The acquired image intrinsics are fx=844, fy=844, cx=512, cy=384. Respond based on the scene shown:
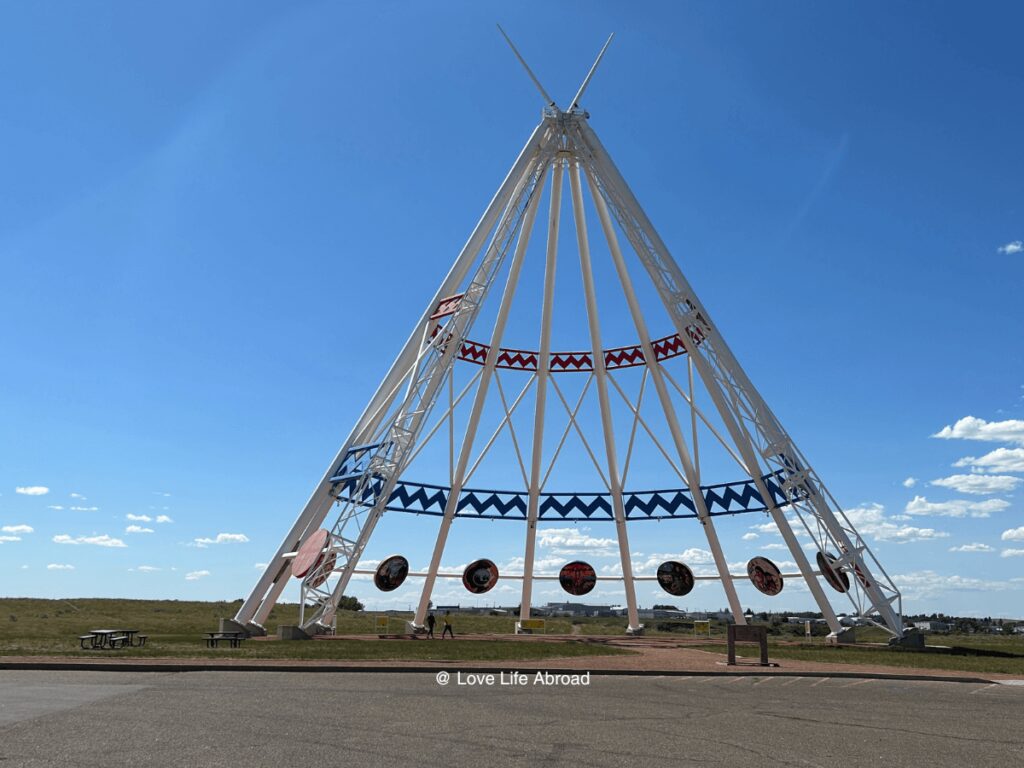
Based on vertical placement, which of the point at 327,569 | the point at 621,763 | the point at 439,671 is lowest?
the point at 621,763

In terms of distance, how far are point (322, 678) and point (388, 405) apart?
20037mm

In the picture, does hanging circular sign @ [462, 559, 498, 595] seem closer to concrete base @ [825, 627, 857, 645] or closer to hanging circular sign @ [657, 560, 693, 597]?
hanging circular sign @ [657, 560, 693, 597]

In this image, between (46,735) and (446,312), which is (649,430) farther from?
(46,735)

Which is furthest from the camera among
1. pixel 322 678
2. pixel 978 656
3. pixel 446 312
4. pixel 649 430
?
pixel 649 430

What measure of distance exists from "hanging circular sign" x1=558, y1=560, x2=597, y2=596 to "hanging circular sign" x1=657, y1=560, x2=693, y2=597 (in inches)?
140

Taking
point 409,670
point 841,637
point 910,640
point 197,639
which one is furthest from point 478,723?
point 841,637

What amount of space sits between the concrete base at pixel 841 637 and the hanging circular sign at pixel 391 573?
18.4m

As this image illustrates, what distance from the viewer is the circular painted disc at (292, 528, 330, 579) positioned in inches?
1226

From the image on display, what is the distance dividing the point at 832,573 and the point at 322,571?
20.0m

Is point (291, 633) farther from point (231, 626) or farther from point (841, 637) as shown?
point (841, 637)

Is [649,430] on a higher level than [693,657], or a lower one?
higher

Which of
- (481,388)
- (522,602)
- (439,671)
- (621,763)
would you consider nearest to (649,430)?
(481,388)

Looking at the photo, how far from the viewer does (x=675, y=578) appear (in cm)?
4225

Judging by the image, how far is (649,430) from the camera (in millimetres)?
40469
